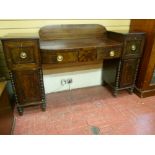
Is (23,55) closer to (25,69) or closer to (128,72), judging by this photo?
(25,69)

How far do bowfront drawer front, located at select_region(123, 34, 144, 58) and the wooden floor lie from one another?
0.63 metres

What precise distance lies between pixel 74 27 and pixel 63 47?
0.48 m

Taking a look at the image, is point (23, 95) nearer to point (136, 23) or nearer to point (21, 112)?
point (21, 112)

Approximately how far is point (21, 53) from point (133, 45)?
1269mm

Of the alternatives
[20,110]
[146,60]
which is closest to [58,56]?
[20,110]

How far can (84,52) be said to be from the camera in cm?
163

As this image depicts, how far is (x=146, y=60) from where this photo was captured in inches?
74.7

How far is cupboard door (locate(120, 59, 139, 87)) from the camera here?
190cm

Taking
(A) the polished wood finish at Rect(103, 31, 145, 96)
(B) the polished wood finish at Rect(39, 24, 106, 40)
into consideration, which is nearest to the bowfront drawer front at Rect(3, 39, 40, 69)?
(B) the polished wood finish at Rect(39, 24, 106, 40)

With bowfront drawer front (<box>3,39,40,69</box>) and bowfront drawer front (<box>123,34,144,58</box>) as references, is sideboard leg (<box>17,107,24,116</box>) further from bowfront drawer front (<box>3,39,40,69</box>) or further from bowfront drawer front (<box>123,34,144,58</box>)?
bowfront drawer front (<box>123,34,144,58</box>)
